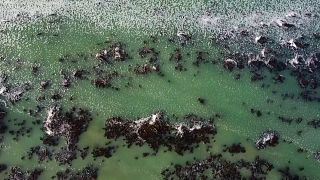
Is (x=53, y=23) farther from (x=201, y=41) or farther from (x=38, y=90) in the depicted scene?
(x=201, y=41)

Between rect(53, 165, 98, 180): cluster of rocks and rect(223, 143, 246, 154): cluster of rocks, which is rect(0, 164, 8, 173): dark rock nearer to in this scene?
rect(53, 165, 98, 180): cluster of rocks

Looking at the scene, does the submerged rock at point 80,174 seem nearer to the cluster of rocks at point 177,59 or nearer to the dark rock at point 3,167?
the dark rock at point 3,167

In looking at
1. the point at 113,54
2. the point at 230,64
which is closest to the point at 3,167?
the point at 113,54

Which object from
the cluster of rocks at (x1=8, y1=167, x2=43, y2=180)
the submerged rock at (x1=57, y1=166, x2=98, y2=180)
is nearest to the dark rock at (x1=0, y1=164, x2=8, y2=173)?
the cluster of rocks at (x1=8, y1=167, x2=43, y2=180)

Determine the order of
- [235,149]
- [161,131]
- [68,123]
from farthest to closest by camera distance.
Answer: [68,123], [161,131], [235,149]

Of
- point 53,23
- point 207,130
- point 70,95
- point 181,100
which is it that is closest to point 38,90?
point 70,95

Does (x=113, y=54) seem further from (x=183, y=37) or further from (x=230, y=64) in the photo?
(x=230, y=64)
